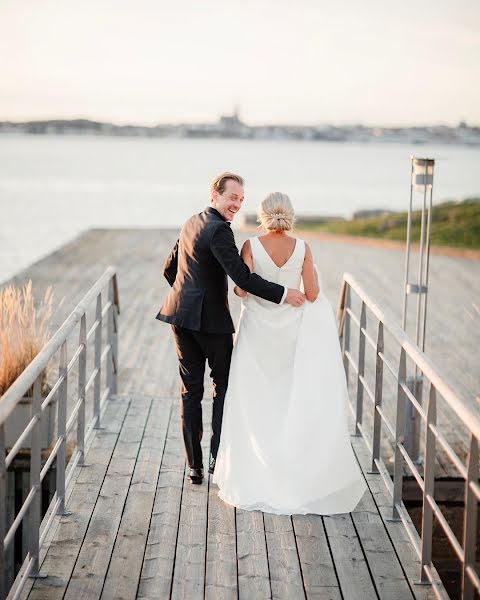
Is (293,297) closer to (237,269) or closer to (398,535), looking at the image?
(237,269)

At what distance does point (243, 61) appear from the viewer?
67500 mm

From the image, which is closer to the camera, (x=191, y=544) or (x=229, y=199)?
(x=191, y=544)

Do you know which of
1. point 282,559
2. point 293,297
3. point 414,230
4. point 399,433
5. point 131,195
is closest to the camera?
point 282,559

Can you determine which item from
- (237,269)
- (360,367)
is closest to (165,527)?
(237,269)

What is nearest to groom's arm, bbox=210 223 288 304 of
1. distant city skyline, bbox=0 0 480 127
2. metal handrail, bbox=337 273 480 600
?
metal handrail, bbox=337 273 480 600

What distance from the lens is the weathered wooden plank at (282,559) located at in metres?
3.53

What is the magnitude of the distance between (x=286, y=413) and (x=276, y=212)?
0.90 metres

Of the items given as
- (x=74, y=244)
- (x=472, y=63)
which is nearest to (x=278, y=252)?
(x=74, y=244)

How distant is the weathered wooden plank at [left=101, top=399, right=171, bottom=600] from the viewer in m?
3.54

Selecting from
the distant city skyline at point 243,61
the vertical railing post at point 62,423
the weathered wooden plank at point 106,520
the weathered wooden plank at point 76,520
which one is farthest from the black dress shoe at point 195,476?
the distant city skyline at point 243,61

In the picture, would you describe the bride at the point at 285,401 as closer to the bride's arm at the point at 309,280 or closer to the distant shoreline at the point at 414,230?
the bride's arm at the point at 309,280

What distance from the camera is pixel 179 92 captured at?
246 ft

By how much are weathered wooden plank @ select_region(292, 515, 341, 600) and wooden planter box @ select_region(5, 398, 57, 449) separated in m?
1.91

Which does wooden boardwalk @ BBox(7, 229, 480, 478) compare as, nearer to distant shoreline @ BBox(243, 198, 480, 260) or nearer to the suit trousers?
distant shoreline @ BBox(243, 198, 480, 260)
